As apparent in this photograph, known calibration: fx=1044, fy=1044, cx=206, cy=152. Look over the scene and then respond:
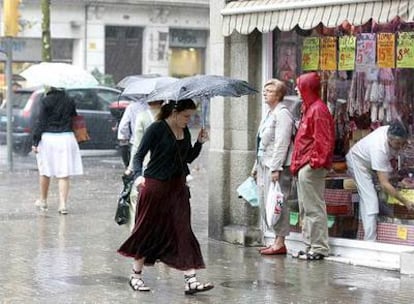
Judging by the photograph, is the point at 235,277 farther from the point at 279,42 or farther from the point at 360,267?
the point at 279,42

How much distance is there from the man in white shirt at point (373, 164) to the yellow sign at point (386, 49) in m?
0.59

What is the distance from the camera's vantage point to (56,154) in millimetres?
13812

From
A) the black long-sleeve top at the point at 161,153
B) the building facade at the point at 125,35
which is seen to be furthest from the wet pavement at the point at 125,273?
the building facade at the point at 125,35

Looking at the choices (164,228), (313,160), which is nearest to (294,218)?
(313,160)

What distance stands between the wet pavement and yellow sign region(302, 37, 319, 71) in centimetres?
199

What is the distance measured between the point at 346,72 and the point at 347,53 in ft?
0.69

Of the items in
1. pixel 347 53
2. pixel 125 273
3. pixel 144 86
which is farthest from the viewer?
pixel 144 86

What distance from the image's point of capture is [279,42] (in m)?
11.1

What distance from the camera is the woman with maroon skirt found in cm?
856

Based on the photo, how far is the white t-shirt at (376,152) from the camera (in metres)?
10.1

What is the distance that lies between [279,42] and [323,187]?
1804 millimetres

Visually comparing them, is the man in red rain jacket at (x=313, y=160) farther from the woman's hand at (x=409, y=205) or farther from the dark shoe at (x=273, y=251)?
the woman's hand at (x=409, y=205)

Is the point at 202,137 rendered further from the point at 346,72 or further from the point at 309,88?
the point at 346,72

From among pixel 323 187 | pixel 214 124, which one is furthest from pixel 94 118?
pixel 323 187
